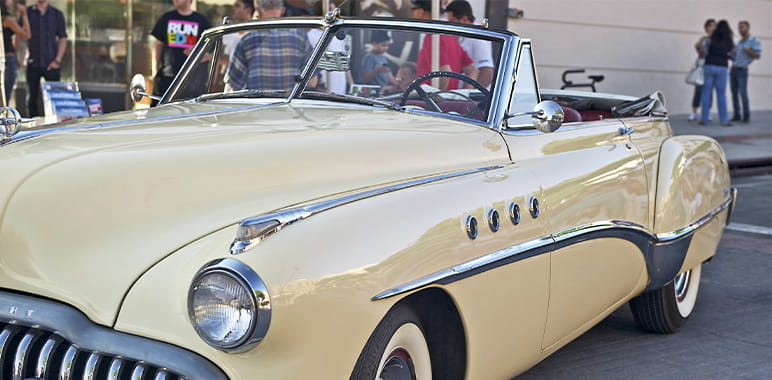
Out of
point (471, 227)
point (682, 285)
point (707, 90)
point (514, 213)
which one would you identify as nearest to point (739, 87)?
point (707, 90)

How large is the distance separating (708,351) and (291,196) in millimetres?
2756

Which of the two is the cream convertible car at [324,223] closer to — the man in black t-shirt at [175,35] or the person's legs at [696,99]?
the man in black t-shirt at [175,35]

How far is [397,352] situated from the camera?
2758mm

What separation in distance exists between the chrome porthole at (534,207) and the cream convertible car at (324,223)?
0.01 m

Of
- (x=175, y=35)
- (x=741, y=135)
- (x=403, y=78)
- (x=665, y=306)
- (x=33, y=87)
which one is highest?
(x=175, y=35)

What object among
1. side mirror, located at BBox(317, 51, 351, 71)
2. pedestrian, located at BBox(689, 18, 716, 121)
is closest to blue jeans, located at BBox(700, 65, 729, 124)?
pedestrian, located at BBox(689, 18, 716, 121)

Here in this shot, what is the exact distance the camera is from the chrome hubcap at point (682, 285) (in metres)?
5.05

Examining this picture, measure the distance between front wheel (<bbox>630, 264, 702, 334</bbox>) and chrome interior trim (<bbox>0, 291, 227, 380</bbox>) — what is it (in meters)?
3.07

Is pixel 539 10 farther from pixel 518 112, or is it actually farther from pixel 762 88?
pixel 518 112

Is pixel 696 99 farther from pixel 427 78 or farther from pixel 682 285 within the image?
pixel 427 78

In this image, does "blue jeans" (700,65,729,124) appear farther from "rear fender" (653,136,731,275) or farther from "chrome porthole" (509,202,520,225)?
"chrome porthole" (509,202,520,225)

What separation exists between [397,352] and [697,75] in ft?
51.1

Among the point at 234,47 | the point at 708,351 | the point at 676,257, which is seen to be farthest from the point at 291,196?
the point at 708,351

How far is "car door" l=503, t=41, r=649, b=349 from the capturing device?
3529mm
